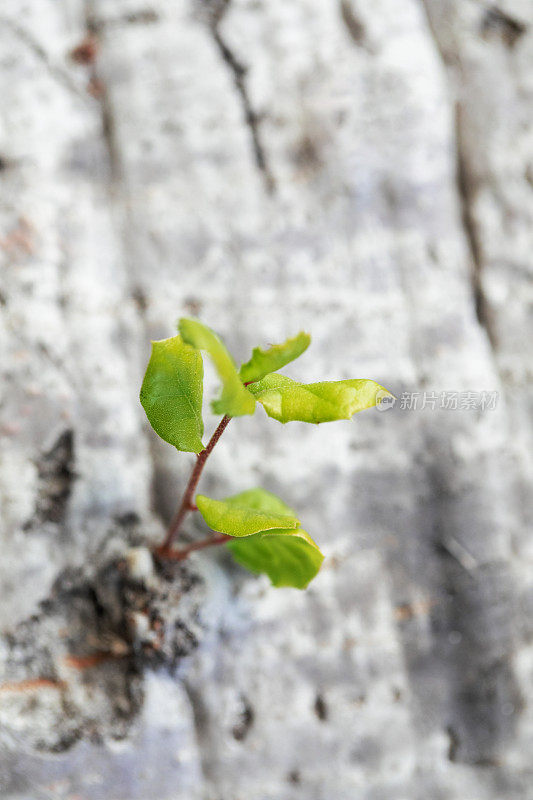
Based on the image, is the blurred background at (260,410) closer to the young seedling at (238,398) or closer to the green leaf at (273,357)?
the young seedling at (238,398)

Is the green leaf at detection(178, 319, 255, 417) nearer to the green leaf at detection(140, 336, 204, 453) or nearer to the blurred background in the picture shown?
the green leaf at detection(140, 336, 204, 453)

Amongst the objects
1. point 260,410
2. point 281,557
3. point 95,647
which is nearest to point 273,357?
point 281,557

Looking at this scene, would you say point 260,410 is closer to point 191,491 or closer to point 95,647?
point 191,491

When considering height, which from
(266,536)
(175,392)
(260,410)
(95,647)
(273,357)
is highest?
(273,357)

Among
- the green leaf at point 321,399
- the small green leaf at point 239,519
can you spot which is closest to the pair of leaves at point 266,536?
the small green leaf at point 239,519

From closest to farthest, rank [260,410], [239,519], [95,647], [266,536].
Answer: [239,519]
[266,536]
[95,647]
[260,410]

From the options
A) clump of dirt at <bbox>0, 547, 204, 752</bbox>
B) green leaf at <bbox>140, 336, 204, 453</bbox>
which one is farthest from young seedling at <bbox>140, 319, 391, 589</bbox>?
clump of dirt at <bbox>0, 547, 204, 752</bbox>
